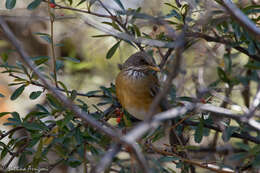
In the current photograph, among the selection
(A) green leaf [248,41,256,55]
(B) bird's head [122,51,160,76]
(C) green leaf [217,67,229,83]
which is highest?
(A) green leaf [248,41,256,55]

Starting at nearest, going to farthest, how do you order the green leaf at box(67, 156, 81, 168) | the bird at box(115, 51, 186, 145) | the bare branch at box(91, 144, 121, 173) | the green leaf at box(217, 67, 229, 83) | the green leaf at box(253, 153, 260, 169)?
the bare branch at box(91, 144, 121, 173), the green leaf at box(253, 153, 260, 169), the green leaf at box(217, 67, 229, 83), the green leaf at box(67, 156, 81, 168), the bird at box(115, 51, 186, 145)

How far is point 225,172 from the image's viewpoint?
322 cm

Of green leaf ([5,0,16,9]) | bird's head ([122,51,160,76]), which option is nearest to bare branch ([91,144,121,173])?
green leaf ([5,0,16,9])

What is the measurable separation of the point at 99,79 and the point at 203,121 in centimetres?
367

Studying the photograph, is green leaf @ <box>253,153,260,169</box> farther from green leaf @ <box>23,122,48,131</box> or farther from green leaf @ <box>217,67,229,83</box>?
green leaf @ <box>23,122,48,131</box>

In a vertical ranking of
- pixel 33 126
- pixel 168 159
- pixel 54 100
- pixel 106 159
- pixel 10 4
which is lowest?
pixel 168 159

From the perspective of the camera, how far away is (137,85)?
4.97m

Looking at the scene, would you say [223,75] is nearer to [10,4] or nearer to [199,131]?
[199,131]

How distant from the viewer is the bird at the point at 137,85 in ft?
15.9

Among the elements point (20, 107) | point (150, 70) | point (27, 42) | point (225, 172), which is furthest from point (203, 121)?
point (27, 42)

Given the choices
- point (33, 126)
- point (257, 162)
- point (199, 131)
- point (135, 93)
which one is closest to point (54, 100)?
point (33, 126)

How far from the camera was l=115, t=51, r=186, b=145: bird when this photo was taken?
191 inches

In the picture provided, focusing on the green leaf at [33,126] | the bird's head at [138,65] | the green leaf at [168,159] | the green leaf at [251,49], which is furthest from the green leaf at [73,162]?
the green leaf at [251,49]

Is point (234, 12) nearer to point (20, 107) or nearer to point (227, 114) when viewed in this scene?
point (227, 114)
